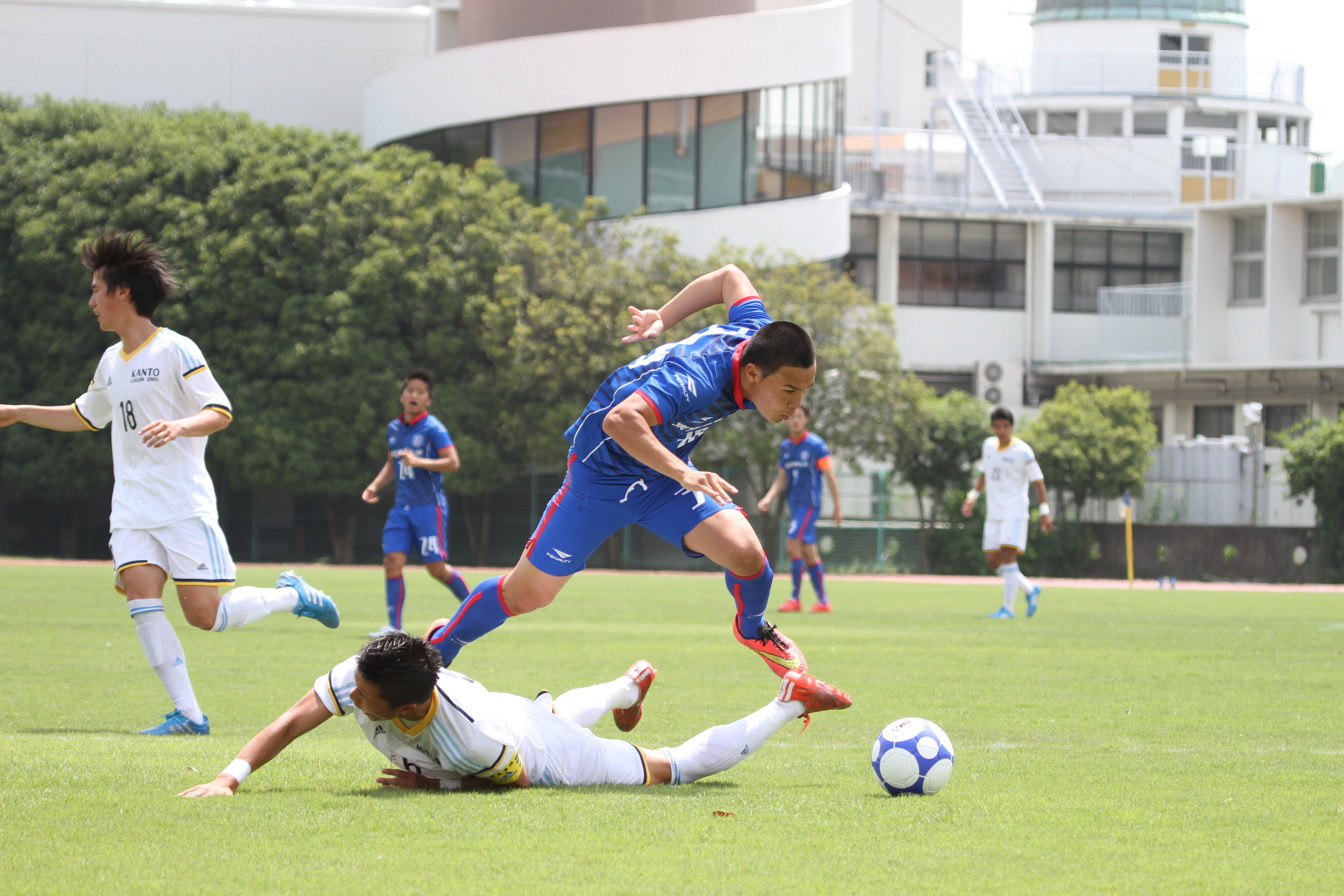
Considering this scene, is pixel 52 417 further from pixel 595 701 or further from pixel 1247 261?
pixel 1247 261

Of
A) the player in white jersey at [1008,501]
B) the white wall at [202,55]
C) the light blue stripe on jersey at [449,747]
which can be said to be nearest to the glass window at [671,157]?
the white wall at [202,55]

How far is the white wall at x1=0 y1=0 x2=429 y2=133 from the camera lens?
117 feet

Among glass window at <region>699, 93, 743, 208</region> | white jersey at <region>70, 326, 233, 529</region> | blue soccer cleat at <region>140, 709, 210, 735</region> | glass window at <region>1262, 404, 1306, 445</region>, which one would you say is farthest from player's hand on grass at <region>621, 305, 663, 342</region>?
glass window at <region>1262, 404, 1306, 445</region>

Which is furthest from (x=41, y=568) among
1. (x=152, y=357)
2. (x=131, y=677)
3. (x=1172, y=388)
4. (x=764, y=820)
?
(x=1172, y=388)

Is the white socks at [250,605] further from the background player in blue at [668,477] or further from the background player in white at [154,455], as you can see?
the background player in blue at [668,477]

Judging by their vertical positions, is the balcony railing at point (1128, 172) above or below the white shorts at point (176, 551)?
above

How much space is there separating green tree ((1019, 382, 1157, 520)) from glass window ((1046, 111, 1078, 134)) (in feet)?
55.8

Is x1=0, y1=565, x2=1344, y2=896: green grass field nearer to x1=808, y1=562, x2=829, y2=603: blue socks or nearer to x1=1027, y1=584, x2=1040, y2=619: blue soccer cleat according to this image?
x1=1027, y1=584, x2=1040, y2=619: blue soccer cleat

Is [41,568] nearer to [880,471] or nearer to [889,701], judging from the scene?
[880,471]

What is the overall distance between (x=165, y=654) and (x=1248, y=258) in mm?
37367

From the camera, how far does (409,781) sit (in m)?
5.51

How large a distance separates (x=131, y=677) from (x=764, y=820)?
19.5ft

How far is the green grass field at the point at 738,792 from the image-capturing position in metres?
4.28

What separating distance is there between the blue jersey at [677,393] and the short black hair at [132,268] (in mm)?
2227
